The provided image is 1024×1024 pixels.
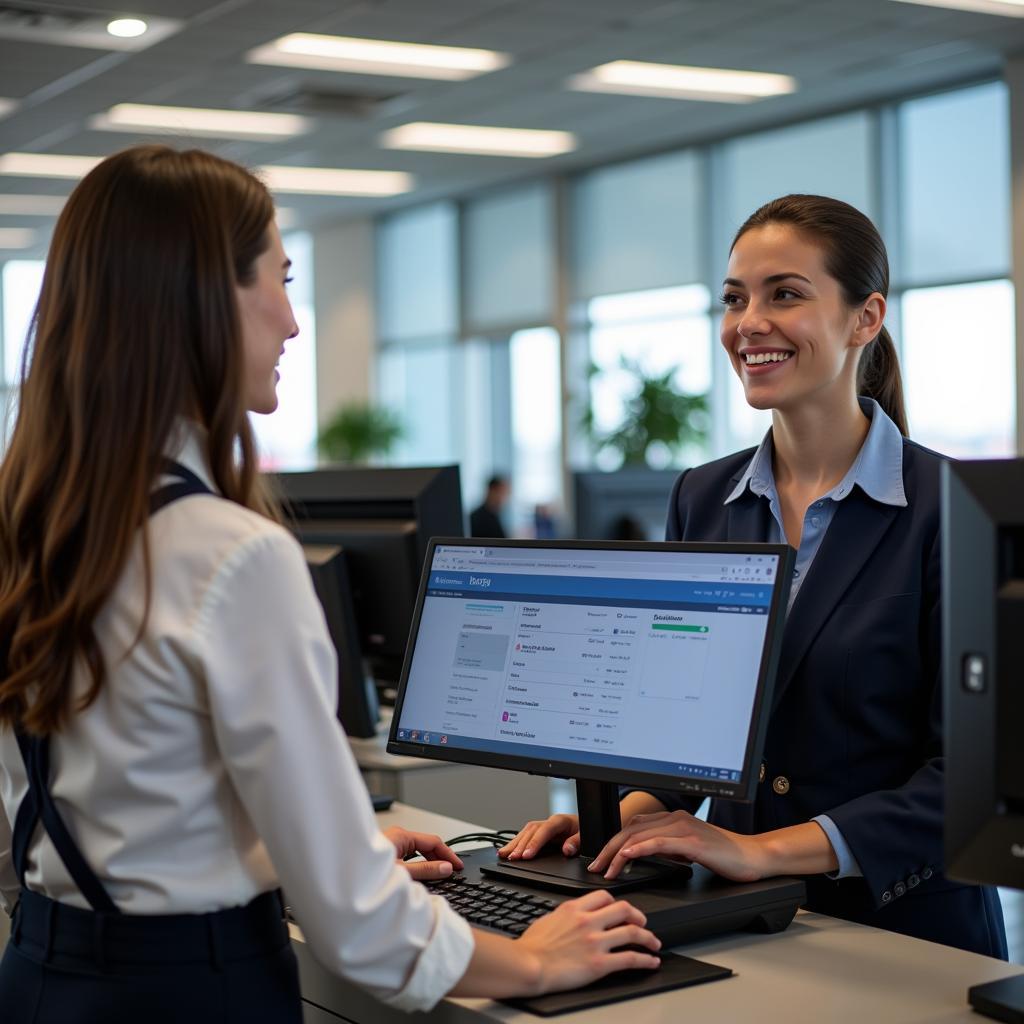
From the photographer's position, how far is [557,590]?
1657mm

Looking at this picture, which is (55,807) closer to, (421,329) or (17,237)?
(421,329)

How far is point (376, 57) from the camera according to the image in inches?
287

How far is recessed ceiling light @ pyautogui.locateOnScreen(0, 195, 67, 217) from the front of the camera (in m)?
10.8

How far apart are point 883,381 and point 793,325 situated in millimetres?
227

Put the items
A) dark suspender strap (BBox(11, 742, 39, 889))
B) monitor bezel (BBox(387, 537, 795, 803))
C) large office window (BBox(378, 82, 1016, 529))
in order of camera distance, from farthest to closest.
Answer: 1. large office window (BBox(378, 82, 1016, 529))
2. monitor bezel (BBox(387, 537, 795, 803))
3. dark suspender strap (BBox(11, 742, 39, 889))

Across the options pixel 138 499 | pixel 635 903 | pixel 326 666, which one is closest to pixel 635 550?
pixel 635 903

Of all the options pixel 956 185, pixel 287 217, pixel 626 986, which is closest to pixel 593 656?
pixel 626 986

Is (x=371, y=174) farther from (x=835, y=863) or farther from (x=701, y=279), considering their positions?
(x=835, y=863)

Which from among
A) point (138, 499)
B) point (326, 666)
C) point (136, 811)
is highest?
point (138, 499)

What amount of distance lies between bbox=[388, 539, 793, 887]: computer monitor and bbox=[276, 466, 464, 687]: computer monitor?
782 mm

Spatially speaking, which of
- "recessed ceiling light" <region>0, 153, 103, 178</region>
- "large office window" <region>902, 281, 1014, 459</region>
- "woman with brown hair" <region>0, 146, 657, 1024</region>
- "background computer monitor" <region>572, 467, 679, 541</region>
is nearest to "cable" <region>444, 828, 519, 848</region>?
"woman with brown hair" <region>0, 146, 657, 1024</region>

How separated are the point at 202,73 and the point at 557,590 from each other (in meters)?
6.43

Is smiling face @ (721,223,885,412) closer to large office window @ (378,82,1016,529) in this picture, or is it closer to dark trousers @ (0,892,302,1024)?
dark trousers @ (0,892,302,1024)

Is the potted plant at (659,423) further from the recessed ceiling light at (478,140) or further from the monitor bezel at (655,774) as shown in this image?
the monitor bezel at (655,774)
